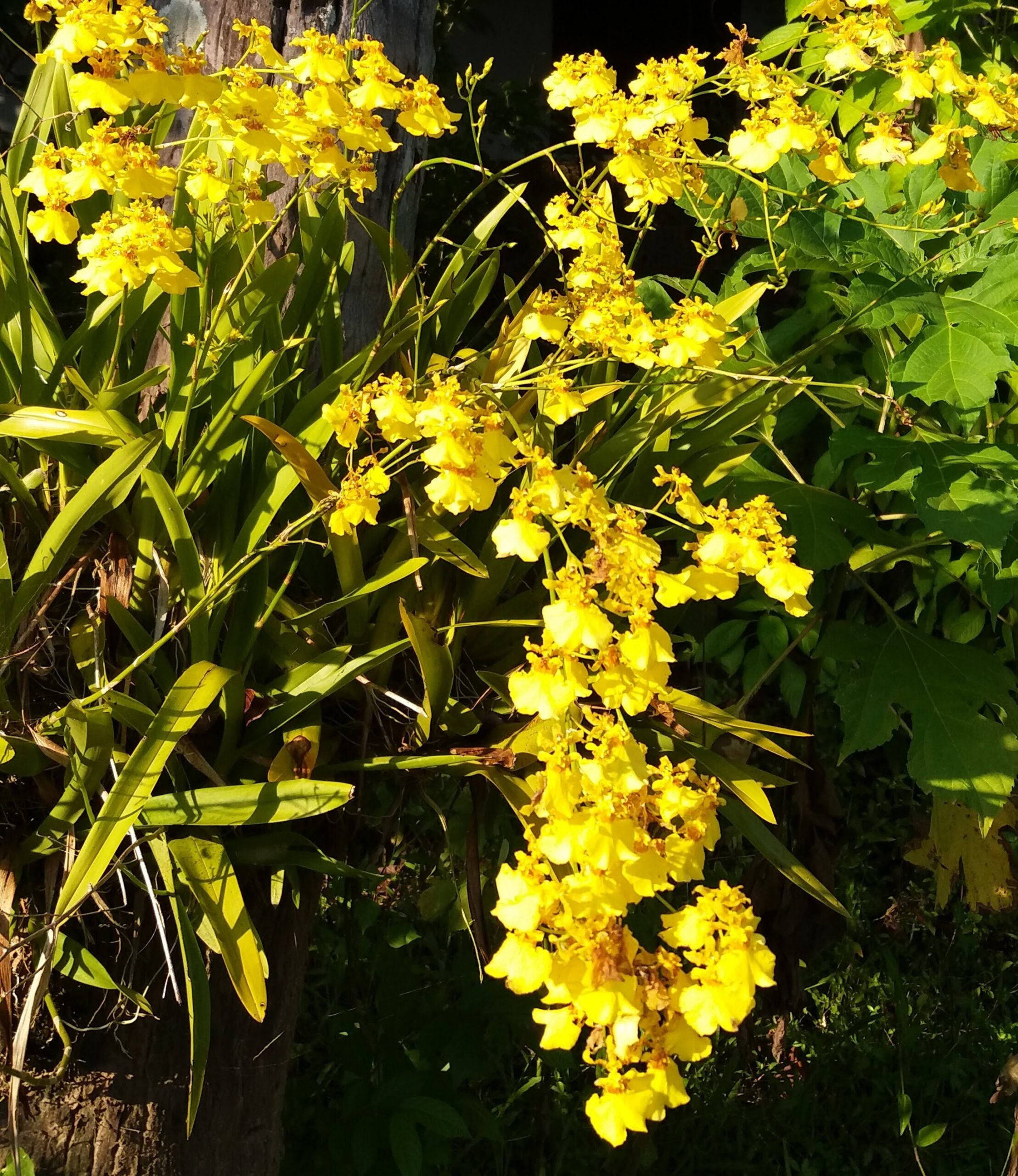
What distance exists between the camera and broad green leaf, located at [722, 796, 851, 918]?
132 cm

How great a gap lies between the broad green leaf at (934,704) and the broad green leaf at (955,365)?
14.9 inches

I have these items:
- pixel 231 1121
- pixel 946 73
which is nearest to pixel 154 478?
pixel 231 1121

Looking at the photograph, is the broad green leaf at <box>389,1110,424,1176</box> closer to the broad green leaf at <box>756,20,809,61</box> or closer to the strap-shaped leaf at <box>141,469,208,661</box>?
the strap-shaped leaf at <box>141,469,208,661</box>

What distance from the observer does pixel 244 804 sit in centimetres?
117

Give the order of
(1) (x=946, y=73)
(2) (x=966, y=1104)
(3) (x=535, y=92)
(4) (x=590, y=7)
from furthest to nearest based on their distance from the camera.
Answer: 1. (4) (x=590, y=7)
2. (3) (x=535, y=92)
3. (2) (x=966, y=1104)
4. (1) (x=946, y=73)

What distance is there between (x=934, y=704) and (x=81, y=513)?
1132mm

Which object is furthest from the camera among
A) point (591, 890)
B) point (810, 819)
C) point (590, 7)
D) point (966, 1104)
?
point (590, 7)

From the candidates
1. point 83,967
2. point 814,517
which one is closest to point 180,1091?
point 83,967

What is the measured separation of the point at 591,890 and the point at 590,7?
5.10m

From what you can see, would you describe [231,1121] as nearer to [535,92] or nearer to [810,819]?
[810,819]

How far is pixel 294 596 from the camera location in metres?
1.41

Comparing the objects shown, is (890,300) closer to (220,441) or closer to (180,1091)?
(220,441)

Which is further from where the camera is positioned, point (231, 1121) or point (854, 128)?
point (854, 128)

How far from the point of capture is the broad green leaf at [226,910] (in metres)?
1.13
